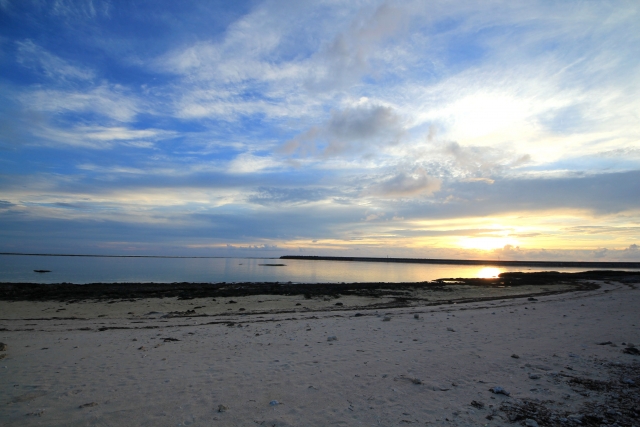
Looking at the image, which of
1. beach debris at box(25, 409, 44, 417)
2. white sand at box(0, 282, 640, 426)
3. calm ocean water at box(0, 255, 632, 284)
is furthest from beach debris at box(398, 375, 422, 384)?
calm ocean water at box(0, 255, 632, 284)

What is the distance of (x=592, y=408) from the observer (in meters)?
5.60

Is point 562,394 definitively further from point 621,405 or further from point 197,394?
point 197,394

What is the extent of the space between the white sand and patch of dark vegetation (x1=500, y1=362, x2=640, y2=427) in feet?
0.78

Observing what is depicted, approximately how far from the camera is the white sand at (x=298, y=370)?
573cm

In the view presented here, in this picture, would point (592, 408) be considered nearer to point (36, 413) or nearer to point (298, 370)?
point (298, 370)

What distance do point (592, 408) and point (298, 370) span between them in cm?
546

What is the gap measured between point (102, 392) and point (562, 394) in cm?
855

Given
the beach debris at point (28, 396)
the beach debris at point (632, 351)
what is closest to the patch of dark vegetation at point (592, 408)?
the beach debris at point (632, 351)

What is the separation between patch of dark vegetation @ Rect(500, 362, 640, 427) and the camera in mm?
5203

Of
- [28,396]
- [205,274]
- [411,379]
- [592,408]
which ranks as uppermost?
[592,408]

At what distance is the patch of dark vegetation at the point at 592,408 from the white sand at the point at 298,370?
0.24 meters

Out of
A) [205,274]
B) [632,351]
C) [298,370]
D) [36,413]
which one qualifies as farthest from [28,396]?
[205,274]

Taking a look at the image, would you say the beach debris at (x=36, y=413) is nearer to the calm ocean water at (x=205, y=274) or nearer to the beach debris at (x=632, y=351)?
the beach debris at (x=632, y=351)

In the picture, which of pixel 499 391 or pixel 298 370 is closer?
pixel 499 391
